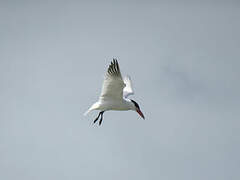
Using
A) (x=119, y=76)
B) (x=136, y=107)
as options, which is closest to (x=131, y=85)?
(x=136, y=107)

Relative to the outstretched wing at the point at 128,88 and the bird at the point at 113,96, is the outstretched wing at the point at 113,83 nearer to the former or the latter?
the bird at the point at 113,96

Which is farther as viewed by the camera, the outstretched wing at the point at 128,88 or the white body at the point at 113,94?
the outstretched wing at the point at 128,88

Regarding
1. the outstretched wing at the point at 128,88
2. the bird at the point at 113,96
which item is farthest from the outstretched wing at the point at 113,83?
the outstretched wing at the point at 128,88

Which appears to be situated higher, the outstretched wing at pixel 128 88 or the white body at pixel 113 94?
the outstretched wing at pixel 128 88

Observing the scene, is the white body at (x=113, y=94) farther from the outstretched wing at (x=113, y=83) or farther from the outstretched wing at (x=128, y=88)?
→ the outstretched wing at (x=128, y=88)

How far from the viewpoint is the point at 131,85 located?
5388 cm

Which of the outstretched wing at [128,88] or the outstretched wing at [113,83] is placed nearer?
the outstretched wing at [113,83]

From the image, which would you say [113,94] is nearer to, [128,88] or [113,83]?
[113,83]

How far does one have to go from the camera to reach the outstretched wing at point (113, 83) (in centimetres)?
4794

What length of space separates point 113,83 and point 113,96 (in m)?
1.10

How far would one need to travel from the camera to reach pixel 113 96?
4978 centimetres

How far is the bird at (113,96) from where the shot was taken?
4822 cm

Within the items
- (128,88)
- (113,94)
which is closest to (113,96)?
(113,94)

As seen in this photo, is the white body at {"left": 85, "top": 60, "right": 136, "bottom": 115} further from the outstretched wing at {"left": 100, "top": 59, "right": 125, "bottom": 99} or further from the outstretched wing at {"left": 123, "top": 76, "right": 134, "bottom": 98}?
the outstretched wing at {"left": 123, "top": 76, "right": 134, "bottom": 98}
